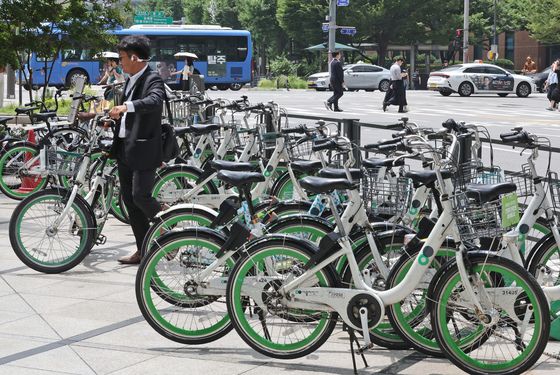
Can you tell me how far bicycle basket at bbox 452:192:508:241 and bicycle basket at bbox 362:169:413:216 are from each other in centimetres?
95

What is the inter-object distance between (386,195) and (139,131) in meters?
2.19

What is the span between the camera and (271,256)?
225 inches

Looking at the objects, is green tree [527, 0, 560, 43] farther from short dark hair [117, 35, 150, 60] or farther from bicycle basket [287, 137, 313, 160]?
short dark hair [117, 35, 150, 60]

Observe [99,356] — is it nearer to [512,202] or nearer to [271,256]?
[271,256]

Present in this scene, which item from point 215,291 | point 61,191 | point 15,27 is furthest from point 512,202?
point 15,27

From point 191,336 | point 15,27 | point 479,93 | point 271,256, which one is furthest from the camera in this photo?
point 479,93

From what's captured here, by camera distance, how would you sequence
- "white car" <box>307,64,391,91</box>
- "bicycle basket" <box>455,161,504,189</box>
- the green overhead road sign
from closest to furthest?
"bicycle basket" <box>455,161,504,189</box> → "white car" <box>307,64,391,91</box> → the green overhead road sign

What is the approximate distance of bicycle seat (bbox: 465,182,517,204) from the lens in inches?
209

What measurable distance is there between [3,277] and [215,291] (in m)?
2.69

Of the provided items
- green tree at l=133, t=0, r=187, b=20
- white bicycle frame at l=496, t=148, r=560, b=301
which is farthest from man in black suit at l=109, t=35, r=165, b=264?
green tree at l=133, t=0, r=187, b=20

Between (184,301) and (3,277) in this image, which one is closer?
(184,301)

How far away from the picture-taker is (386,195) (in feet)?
21.0

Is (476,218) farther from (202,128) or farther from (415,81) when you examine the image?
(415,81)

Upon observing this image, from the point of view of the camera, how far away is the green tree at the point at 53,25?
21.8 metres
